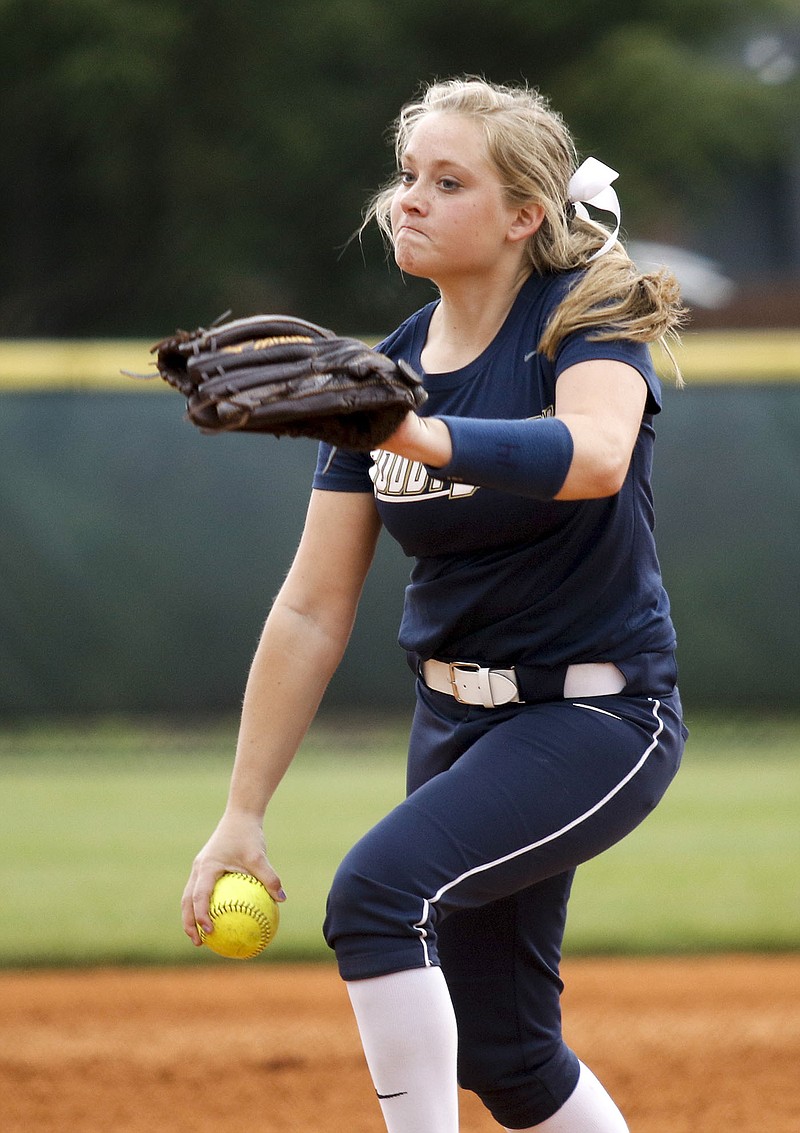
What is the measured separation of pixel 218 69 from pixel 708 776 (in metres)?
10.3

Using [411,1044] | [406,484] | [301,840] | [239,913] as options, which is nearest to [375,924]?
[411,1044]

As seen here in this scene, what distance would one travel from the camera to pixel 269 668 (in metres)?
2.31

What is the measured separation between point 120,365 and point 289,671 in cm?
597

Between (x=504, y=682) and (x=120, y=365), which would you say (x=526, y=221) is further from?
(x=120, y=365)

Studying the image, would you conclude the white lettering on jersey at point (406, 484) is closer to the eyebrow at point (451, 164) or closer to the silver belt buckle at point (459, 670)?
the silver belt buckle at point (459, 670)

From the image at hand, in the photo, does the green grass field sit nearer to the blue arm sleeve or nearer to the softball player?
the softball player

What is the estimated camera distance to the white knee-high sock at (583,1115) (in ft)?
7.42

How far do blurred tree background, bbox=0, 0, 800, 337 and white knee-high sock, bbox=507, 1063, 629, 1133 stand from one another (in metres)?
12.2

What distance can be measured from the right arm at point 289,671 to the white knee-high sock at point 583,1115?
53 centimetres

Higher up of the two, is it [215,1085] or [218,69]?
[218,69]

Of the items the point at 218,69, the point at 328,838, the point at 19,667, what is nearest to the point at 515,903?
the point at 328,838

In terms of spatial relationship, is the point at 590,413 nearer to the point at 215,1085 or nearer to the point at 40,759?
the point at 215,1085

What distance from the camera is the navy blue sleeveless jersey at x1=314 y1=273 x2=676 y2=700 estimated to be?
2.11m

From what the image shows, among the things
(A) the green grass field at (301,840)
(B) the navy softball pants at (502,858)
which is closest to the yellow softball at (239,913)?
(B) the navy softball pants at (502,858)
